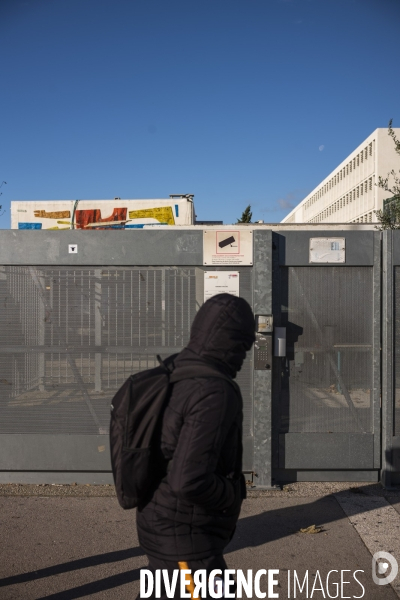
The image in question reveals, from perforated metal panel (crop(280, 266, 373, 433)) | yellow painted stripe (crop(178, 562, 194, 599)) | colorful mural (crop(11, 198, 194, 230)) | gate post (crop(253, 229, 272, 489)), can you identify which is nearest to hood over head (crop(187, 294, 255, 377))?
yellow painted stripe (crop(178, 562, 194, 599))

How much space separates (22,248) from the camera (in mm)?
6074

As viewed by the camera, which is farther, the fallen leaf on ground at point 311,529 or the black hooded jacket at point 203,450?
the fallen leaf on ground at point 311,529

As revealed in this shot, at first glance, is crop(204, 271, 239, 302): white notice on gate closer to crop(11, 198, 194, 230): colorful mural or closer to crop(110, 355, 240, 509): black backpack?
crop(110, 355, 240, 509): black backpack

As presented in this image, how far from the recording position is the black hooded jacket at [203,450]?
91.1 inches

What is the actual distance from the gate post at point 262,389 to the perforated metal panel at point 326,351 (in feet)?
0.70

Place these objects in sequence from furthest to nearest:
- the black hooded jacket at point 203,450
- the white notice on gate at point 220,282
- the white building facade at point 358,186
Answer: the white building facade at point 358,186 → the white notice on gate at point 220,282 → the black hooded jacket at point 203,450

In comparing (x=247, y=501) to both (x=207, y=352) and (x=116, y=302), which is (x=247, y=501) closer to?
(x=116, y=302)

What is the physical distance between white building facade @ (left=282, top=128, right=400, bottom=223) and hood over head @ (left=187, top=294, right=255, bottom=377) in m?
49.1

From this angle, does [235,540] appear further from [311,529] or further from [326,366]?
[326,366]

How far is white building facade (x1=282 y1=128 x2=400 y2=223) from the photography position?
61.5 m

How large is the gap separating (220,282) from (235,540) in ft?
7.90

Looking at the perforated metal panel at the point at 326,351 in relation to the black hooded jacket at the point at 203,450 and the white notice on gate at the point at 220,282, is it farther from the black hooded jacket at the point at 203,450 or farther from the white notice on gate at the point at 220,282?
the black hooded jacket at the point at 203,450

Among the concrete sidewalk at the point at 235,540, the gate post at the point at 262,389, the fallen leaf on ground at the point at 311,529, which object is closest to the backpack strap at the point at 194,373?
the concrete sidewalk at the point at 235,540

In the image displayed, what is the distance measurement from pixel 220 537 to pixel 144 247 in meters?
3.86
